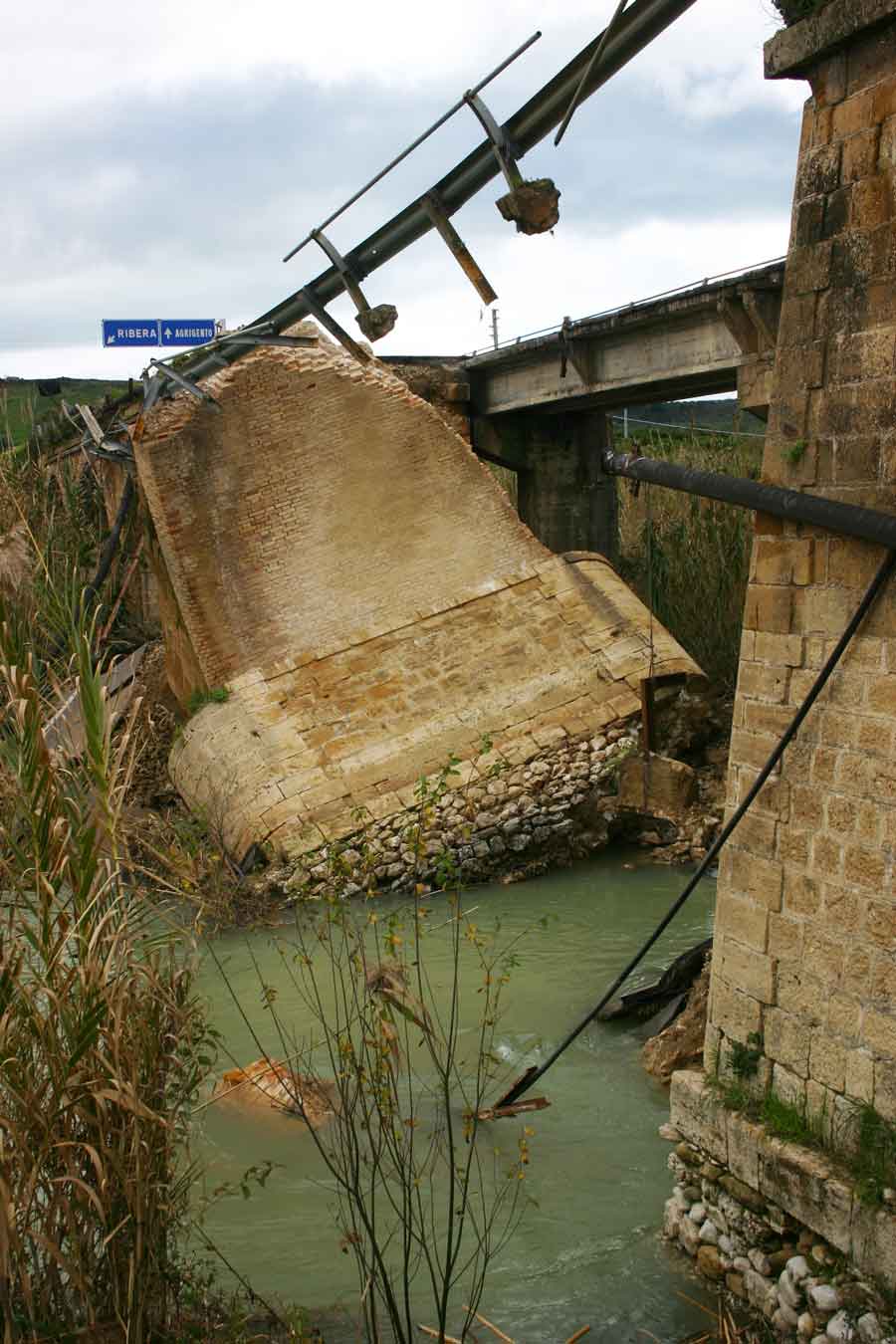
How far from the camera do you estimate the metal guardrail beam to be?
588 centimetres

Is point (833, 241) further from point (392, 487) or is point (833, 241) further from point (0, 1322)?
point (392, 487)

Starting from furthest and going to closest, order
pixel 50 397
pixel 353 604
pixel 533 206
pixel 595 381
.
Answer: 1. pixel 50 397
2. pixel 595 381
3. pixel 353 604
4. pixel 533 206

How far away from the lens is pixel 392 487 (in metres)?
12.9

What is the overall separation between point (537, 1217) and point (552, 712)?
6461mm

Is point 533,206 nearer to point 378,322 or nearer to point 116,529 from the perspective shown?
point 378,322

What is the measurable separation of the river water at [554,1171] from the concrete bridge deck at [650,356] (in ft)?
18.5

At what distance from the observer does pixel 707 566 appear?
15.6 metres

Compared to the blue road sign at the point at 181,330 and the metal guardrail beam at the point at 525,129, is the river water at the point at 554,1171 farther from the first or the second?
the blue road sign at the point at 181,330

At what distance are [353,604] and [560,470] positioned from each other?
6.50 metres

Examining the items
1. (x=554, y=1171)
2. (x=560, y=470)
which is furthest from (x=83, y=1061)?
(x=560, y=470)

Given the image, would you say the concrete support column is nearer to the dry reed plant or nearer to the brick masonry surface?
the brick masonry surface

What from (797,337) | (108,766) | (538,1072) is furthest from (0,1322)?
(797,337)

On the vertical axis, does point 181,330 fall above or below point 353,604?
above

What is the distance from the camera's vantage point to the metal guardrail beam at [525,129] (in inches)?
231
